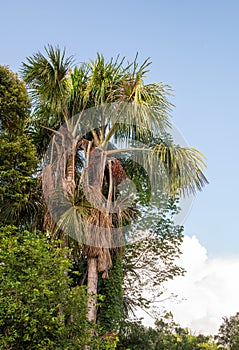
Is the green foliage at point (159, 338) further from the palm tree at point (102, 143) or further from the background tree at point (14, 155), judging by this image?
the background tree at point (14, 155)

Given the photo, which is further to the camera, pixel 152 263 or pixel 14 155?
pixel 152 263

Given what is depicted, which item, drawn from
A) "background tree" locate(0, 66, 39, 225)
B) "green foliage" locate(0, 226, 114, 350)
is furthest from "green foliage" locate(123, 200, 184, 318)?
"green foliage" locate(0, 226, 114, 350)

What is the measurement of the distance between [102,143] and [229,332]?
12.2 m

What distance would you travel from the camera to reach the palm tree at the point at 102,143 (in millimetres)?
9016

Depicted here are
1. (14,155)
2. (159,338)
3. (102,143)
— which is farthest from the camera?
(159,338)

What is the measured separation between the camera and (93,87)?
9.76 metres

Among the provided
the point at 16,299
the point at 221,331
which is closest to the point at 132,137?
the point at 16,299

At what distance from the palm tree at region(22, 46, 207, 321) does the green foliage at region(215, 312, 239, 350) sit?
34.9 ft

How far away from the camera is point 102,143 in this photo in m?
9.88

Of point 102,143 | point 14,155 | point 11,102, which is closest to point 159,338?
point 102,143

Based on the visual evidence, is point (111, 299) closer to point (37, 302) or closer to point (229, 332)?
point (37, 302)

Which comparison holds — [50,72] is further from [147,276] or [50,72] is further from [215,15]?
[147,276]

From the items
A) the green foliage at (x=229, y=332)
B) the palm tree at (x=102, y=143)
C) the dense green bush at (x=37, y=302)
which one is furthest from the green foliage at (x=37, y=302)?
the green foliage at (x=229, y=332)

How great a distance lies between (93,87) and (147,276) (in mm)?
4629
